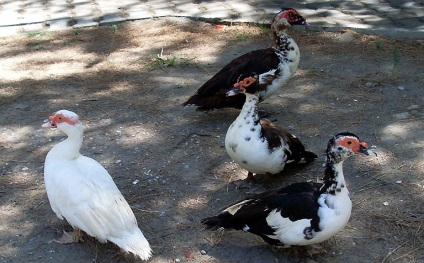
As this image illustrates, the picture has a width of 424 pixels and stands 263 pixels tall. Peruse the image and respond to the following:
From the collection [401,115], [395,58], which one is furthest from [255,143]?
[395,58]

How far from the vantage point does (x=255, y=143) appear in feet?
14.6

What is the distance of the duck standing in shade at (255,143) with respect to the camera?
4.45 metres

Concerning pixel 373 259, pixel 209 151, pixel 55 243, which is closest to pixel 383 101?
pixel 209 151

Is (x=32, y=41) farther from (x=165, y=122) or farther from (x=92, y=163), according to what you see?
(x=92, y=163)

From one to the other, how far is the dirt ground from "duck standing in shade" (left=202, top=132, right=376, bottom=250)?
243 millimetres

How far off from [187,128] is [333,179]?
7.01 feet

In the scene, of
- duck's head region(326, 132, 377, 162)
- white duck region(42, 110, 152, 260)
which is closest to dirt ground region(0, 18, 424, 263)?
white duck region(42, 110, 152, 260)

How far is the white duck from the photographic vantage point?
3.77 meters

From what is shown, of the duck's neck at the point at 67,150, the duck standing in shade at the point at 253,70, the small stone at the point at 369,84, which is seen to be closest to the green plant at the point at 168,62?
the duck standing in shade at the point at 253,70

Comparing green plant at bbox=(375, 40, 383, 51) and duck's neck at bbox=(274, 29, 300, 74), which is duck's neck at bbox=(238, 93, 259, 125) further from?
green plant at bbox=(375, 40, 383, 51)

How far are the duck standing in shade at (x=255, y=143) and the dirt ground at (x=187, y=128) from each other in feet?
0.74

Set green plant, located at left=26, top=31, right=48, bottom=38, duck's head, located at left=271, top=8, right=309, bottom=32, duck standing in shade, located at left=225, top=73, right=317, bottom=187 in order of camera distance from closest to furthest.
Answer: duck standing in shade, located at left=225, top=73, right=317, bottom=187 → duck's head, located at left=271, top=8, right=309, bottom=32 → green plant, located at left=26, top=31, right=48, bottom=38

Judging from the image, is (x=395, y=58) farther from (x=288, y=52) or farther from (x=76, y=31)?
(x=76, y=31)

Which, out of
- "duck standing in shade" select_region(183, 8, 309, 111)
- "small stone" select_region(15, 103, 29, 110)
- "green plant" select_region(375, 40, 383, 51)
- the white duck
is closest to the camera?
the white duck
